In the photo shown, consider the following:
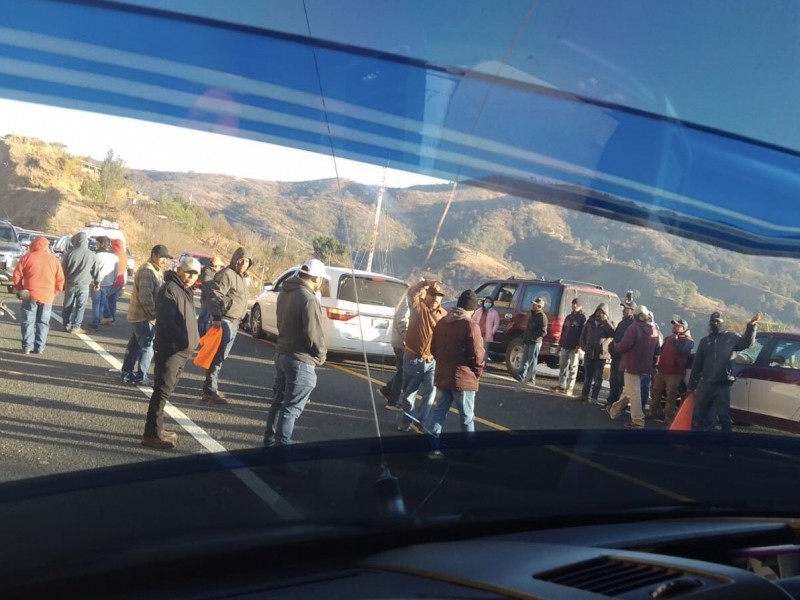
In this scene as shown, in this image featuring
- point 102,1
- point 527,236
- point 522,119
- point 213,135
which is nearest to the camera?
point 102,1

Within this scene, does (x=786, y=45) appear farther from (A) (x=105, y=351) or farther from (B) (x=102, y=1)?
(A) (x=105, y=351)

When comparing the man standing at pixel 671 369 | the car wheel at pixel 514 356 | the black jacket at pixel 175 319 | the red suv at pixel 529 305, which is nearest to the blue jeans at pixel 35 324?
the black jacket at pixel 175 319

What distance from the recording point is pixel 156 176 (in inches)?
83.5

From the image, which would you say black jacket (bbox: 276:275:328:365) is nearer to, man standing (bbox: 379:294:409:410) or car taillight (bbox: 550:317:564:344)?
man standing (bbox: 379:294:409:410)

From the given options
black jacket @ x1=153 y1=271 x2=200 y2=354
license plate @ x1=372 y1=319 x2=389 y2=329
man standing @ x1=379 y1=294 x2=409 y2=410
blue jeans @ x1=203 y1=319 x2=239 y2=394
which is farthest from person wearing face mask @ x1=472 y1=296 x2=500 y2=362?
black jacket @ x1=153 y1=271 x2=200 y2=354

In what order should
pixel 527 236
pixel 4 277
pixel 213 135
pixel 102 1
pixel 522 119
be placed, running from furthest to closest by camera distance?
pixel 4 277
pixel 527 236
pixel 522 119
pixel 213 135
pixel 102 1

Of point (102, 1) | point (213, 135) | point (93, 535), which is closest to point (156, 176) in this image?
point (213, 135)

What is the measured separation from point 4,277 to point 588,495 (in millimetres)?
2312

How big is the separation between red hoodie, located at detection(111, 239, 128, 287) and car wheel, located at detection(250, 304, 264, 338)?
48 centimetres

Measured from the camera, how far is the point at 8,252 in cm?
266

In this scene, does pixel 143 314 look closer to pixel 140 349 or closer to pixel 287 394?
pixel 140 349

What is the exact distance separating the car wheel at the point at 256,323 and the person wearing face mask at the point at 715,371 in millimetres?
1628

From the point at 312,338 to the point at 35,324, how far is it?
111 cm

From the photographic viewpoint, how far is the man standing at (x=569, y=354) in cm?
338
